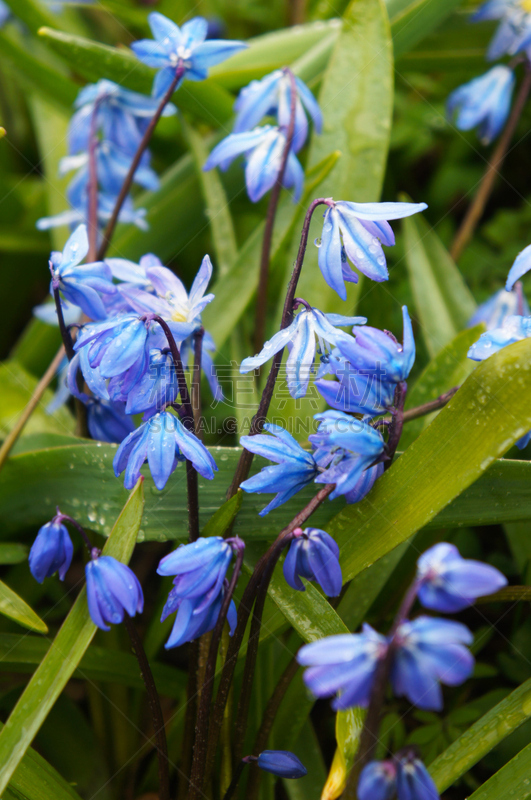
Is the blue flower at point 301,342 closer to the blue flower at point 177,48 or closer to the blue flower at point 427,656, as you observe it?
the blue flower at point 427,656

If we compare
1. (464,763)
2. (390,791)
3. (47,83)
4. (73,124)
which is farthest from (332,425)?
(47,83)

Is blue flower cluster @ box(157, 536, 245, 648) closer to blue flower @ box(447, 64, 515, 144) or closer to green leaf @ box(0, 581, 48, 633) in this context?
green leaf @ box(0, 581, 48, 633)

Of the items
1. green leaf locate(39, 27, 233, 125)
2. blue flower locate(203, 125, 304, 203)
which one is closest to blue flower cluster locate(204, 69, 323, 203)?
blue flower locate(203, 125, 304, 203)

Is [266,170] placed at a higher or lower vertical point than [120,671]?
higher

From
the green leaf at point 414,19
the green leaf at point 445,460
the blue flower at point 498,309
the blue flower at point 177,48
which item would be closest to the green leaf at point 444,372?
the blue flower at point 498,309

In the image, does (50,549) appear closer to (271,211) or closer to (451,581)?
(451,581)

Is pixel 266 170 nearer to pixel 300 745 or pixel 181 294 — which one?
pixel 181 294

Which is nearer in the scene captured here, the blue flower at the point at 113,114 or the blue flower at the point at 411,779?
the blue flower at the point at 411,779
